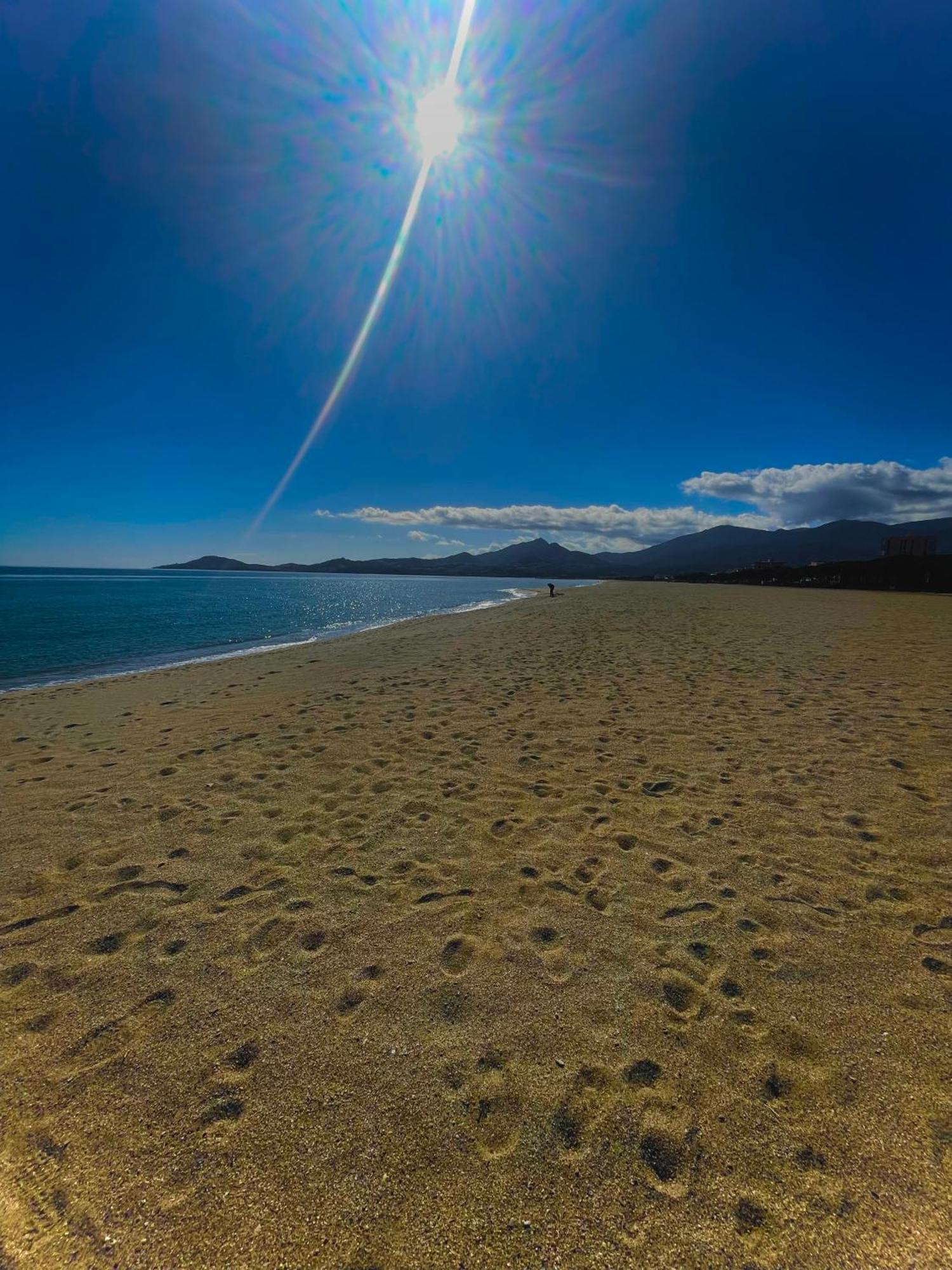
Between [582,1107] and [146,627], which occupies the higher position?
[146,627]

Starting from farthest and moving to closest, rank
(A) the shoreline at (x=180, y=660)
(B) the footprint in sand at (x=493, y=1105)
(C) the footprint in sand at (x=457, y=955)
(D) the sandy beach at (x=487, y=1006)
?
(A) the shoreline at (x=180, y=660) → (C) the footprint in sand at (x=457, y=955) → (B) the footprint in sand at (x=493, y=1105) → (D) the sandy beach at (x=487, y=1006)

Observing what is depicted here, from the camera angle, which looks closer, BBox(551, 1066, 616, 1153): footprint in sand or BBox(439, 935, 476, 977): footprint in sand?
BBox(551, 1066, 616, 1153): footprint in sand

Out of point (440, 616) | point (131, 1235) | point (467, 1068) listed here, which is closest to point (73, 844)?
point (131, 1235)

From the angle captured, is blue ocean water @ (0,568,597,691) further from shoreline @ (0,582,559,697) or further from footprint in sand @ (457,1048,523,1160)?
footprint in sand @ (457,1048,523,1160)

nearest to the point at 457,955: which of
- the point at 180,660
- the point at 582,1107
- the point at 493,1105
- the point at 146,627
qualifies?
the point at 493,1105

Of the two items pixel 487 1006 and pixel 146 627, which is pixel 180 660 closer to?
pixel 146 627

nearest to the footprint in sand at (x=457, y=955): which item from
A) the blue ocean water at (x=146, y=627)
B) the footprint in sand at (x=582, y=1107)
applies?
the footprint in sand at (x=582, y=1107)

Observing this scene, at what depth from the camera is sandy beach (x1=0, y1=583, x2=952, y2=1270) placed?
2.20 meters

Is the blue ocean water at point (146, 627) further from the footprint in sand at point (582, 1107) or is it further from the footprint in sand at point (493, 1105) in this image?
the footprint in sand at point (582, 1107)

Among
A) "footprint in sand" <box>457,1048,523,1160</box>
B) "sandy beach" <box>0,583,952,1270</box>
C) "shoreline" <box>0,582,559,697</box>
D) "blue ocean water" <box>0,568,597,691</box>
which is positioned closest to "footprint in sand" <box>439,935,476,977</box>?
"sandy beach" <box>0,583,952,1270</box>

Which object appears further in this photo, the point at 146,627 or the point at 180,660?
the point at 146,627

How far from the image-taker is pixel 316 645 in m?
22.3

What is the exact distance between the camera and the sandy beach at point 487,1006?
2201mm

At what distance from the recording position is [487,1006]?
329cm
